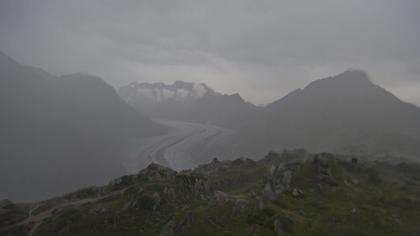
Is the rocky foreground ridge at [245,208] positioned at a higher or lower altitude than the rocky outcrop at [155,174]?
lower

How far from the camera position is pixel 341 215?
4847 centimetres

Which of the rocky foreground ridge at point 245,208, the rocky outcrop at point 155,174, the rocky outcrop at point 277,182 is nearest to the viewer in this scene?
the rocky foreground ridge at point 245,208

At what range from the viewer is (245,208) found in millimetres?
49438

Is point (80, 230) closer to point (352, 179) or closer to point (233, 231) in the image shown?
point (233, 231)

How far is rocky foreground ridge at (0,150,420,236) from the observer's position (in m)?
45.1

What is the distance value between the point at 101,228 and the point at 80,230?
310 centimetres

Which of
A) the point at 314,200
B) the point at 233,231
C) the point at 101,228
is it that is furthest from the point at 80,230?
the point at 314,200

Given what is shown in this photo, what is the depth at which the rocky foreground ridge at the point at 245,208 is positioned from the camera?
45.1 m

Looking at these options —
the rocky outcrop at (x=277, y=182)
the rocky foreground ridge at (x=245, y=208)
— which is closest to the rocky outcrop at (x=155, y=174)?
the rocky foreground ridge at (x=245, y=208)

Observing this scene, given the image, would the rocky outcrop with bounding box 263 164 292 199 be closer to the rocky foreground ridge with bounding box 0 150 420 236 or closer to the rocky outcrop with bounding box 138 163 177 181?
the rocky foreground ridge with bounding box 0 150 420 236

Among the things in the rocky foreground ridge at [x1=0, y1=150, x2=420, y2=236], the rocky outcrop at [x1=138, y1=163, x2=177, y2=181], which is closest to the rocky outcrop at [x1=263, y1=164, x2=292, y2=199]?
the rocky foreground ridge at [x1=0, y1=150, x2=420, y2=236]

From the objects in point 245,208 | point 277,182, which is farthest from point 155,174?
point 245,208

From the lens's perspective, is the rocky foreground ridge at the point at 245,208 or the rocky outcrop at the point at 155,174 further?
the rocky outcrop at the point at 155,174

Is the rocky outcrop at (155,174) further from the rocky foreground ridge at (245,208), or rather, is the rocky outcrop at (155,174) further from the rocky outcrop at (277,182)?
the rocky outcrop at (277,182)
